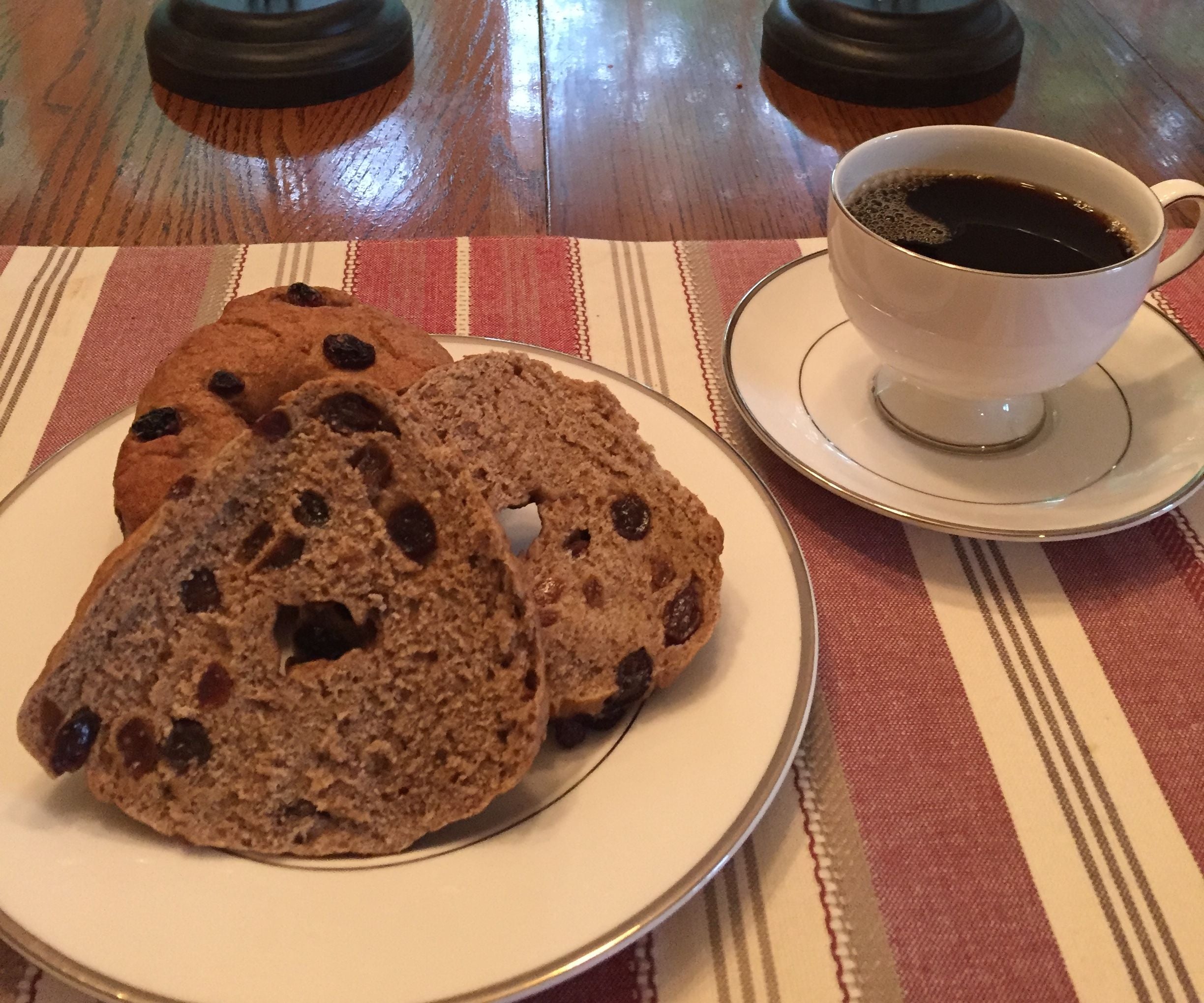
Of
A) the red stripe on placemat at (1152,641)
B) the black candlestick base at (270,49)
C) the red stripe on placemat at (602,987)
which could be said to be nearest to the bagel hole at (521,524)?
the red stripe on placemat at (602,987)

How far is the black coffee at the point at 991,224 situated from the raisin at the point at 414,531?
0.73 metres

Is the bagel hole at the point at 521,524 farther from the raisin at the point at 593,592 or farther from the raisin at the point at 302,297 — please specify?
the raisin at the point at 302,297

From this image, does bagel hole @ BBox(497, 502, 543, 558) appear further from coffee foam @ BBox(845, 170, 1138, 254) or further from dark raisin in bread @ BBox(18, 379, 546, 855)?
coffee foam @ BBox(845, 170, 1138, 254)

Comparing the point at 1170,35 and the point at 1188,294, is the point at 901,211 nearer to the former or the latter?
the point at 1188,294

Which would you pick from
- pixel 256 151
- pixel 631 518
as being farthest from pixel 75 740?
pixel 256 151

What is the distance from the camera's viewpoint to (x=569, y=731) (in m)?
0.86

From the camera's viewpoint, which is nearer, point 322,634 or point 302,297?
point 322,634

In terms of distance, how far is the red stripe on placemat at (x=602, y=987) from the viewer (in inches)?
30.0

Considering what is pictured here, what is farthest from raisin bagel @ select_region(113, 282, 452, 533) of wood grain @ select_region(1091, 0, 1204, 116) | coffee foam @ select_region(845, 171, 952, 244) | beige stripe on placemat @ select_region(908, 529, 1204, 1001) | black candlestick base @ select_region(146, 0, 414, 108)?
wood grain @ select_region(1091, 0, 1204, 116)

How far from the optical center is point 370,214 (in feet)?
5.85

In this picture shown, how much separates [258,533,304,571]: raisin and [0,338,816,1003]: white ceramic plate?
245 mm

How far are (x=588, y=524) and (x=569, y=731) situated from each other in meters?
0.22

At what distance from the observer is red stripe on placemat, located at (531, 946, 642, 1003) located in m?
0.76

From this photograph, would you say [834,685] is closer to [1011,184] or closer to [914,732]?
[914,732]
